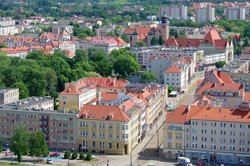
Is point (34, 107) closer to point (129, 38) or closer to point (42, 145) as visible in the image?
point (42, 145)

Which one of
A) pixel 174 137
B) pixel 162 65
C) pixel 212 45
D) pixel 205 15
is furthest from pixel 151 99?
pixel 205 15

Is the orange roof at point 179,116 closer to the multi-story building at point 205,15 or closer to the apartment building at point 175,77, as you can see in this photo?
the apartment building at point 175,77

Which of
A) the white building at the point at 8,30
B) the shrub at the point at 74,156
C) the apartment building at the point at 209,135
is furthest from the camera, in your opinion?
the white building at the point at 8,30

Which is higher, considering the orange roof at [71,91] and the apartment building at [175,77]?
the orange roof at [71,91]

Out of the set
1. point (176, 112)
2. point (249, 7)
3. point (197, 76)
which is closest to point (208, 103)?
point (176, 112)

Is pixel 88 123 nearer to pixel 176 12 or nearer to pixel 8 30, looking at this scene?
pixel 8 30

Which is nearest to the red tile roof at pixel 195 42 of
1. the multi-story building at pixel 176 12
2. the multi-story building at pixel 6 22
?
the multi-story building at pixel 6 22

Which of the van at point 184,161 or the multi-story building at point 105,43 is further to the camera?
the multi-story building at point 105,43

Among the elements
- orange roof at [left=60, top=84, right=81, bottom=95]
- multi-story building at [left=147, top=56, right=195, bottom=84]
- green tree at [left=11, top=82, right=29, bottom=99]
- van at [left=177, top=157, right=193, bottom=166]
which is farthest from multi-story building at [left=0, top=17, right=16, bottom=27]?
van at [left=177, top=157, right=193, bottom=166]
